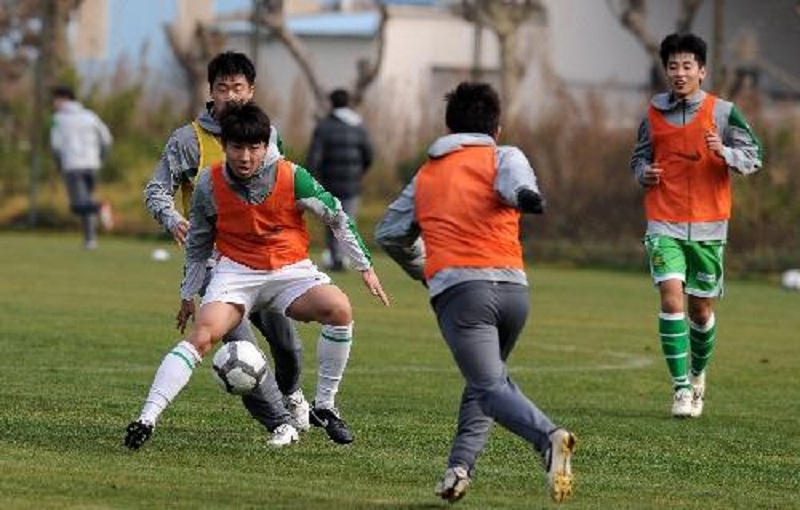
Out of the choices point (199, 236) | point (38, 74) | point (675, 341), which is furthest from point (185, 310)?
point (38, 74)

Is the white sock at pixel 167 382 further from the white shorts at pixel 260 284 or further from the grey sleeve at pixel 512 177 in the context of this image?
the grey sleeve at pixel 512 177

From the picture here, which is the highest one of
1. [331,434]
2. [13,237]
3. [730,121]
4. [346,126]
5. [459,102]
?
[459,102]

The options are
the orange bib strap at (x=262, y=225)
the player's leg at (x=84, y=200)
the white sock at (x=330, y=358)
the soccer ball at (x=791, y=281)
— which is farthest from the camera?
the player's leg at (x=84, y=200)

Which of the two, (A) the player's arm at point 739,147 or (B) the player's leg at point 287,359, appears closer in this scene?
(B) the player's leg at point 287,359

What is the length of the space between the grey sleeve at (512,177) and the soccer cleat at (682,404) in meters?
4.32

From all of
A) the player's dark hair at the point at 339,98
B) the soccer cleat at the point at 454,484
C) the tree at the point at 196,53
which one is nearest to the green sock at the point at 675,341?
the soccer cleat at the point at 454,484

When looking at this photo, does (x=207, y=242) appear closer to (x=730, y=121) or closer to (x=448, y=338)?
(x=448, y=338)

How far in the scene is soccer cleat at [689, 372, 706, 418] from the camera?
13.1 meters

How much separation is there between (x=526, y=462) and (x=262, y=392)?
1.31m

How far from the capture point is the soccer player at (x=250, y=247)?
10.2 m

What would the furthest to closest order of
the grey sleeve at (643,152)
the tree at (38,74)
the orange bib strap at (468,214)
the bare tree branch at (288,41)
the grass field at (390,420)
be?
1. the bare tree branch at (288,41)
2. the tree at (38,74)
3. the grey sleeve at (643,152)
4. the grass field at (390,420)
5. the orange bib strap at (468,214)

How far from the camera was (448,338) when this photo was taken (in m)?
8.96

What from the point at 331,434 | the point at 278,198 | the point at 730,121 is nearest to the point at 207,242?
the point at 278,198

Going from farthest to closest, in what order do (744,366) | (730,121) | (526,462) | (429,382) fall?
(744,366), (429,382), (730,121), (526,462)
